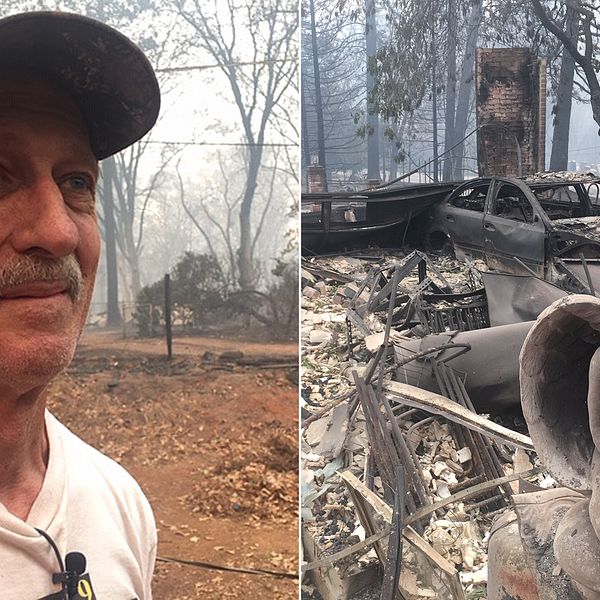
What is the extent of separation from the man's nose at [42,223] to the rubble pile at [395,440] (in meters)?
1.21

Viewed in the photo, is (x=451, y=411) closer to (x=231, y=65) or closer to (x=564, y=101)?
(x=564, y=101)

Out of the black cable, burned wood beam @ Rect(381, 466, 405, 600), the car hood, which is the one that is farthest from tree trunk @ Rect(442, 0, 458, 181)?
the black cable

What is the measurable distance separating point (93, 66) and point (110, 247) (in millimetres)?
2193

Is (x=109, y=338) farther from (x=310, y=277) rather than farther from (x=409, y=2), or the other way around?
(x=409, y=2)

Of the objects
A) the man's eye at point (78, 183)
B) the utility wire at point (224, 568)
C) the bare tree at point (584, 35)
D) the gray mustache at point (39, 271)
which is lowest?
the utility wire at point (224, 568)

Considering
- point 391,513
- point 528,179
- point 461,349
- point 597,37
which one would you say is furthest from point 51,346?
point 528,179

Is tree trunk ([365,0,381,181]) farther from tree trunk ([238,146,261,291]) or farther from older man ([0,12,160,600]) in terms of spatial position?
older man ([0,12,160,600])

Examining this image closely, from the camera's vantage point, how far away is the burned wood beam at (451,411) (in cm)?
171

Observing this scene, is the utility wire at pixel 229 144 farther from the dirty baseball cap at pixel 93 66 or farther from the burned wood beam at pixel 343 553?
the dirty baseball cap at pixel 93 66

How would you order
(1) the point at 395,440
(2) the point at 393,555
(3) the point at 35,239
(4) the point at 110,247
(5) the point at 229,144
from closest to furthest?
(3) the point at 35,239 → (2) the point at 393,555 → (1) the point at 395,440 → (5) the point at 229,144 → (4) the point at 110,247

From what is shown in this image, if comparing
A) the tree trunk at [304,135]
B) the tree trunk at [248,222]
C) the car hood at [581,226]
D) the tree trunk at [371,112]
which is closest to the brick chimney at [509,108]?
the car hood at [581,226]

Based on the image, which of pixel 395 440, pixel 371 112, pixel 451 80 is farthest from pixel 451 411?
pixel 451 80

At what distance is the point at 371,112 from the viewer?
2.05 m

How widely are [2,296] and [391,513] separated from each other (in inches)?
52.4
